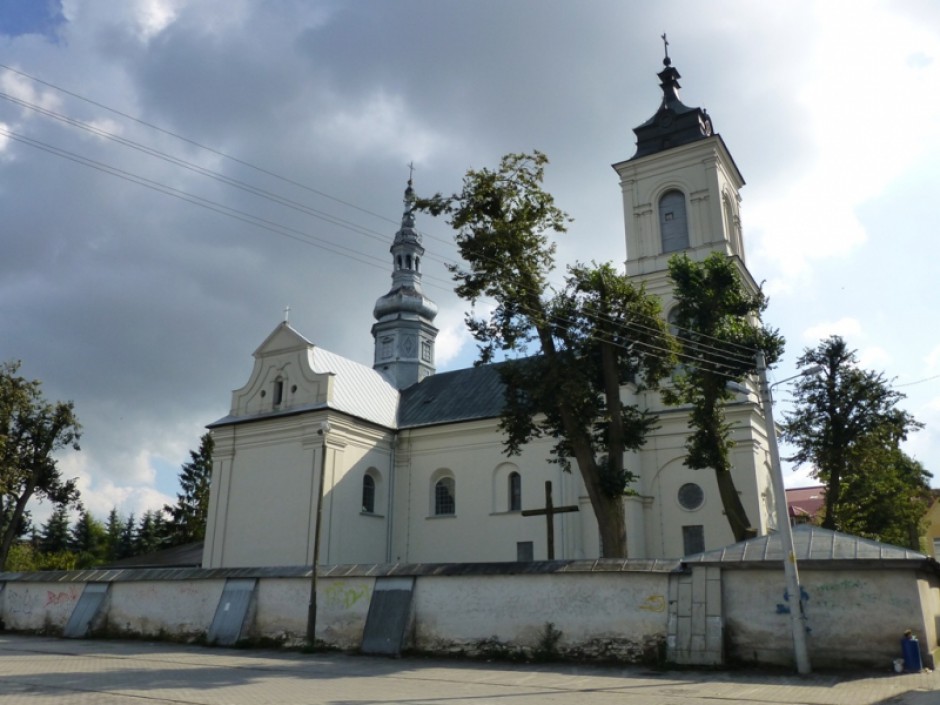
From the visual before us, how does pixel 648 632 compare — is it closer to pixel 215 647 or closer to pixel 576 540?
pixel 215 647

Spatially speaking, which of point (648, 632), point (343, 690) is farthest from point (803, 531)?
point (343, 690)

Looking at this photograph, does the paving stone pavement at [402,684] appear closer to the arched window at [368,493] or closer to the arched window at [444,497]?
the arched window at [368,493]

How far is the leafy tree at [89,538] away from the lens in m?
60.8

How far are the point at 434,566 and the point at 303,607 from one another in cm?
357

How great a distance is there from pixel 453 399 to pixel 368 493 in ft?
Result: 17.5

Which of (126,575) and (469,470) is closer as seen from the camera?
(126,575)

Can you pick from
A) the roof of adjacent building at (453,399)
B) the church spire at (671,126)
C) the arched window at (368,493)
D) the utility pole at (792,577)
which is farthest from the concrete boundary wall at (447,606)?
the church spire at (671,126)

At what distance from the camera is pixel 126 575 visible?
2139 centimetres

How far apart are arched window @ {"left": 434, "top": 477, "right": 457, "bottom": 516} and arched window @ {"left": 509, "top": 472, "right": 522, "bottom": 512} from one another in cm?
241

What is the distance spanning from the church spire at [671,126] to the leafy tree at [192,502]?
111 feet

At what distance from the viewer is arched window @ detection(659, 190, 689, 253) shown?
1197 inches

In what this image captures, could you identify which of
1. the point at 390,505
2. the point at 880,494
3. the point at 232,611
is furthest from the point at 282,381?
the point at 880,494

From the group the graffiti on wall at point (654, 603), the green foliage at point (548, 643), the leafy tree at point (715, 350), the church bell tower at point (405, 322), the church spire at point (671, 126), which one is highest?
the church spire at point (671, 126)

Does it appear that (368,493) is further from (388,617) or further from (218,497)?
(388,617)
